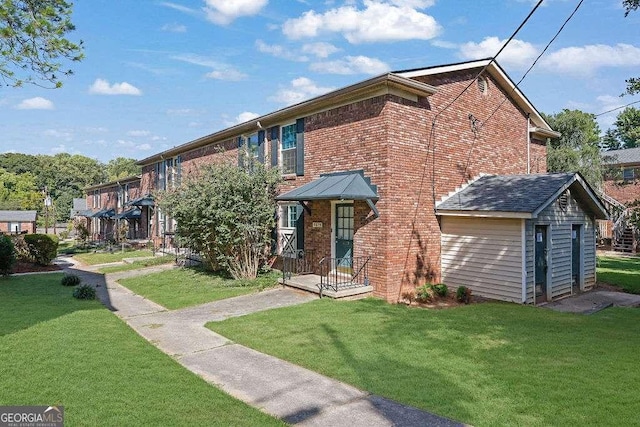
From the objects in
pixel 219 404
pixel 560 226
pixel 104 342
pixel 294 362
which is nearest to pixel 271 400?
pixel 219 404

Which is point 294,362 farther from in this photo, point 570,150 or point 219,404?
point 570,150

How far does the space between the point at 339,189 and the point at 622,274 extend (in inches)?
519

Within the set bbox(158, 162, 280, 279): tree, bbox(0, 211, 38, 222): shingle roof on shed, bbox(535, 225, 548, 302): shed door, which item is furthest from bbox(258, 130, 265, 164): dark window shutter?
bbox(0, 211, 38, 222): shingle roof on shed

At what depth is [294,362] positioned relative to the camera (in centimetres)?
630

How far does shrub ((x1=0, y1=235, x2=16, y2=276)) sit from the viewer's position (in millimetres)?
14133

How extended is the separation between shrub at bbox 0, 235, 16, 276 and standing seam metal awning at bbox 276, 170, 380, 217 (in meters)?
9.69

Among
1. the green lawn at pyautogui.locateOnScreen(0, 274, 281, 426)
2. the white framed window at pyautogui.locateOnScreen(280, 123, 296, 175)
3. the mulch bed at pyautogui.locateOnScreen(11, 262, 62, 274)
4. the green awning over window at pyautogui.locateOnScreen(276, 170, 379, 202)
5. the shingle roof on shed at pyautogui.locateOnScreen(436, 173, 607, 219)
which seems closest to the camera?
the green lawn at pyautogui.locateOnScreen(0, 274, 281, 426)

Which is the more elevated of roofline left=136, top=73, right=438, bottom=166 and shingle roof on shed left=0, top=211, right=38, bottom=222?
roofline left=136, top=73, right=438, bottom=166

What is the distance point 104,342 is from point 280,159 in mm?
9476

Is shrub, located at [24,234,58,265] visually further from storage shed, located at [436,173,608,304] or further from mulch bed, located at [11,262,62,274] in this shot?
storage shed, located at [436,173,608,304]

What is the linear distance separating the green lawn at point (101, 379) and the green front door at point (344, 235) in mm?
6211

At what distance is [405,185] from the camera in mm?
11422

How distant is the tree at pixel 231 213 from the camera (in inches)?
503

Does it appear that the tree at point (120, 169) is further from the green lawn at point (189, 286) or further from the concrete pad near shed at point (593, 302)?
the concrete pad near shed at point (593, 302)
